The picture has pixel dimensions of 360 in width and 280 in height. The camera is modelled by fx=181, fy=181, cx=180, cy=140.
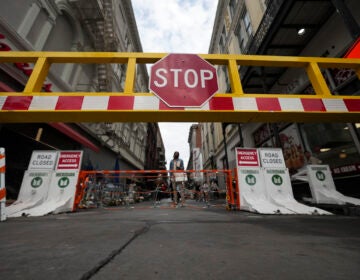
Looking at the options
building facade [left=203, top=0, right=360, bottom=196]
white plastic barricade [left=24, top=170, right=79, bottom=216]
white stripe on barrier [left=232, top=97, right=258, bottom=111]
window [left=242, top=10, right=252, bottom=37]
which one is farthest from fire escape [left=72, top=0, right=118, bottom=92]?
white stripe on barrier [left=232, top=97, right=258, bottom=111]

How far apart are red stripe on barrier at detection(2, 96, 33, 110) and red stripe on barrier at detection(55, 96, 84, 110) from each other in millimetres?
225

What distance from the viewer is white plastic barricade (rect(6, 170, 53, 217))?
4242 millimetres

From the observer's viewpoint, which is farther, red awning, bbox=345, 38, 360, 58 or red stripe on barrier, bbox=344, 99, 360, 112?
red awning, bbox=345, 38, 360, 58

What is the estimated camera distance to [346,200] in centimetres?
386

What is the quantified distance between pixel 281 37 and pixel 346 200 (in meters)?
5.59

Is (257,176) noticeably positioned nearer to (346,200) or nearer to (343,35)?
(346,200)

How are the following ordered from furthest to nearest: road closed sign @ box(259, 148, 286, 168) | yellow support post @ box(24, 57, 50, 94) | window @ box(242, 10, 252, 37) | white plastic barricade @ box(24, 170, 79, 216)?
window @ box(242, 10, 252, 37) < road closed sign @ box(259, 148, 286, 168) < white plastic barricade @ box(24, 170, 79, 216) < yellow support post @ box(24, 57, 50, 94)

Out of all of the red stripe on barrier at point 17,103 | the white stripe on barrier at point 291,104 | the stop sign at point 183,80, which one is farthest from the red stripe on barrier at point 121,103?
the white stripe on barrier at point 291,104

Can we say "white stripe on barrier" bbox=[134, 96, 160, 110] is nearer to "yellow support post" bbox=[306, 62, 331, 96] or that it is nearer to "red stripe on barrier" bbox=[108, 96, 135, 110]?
"red stripe on barrier" bbox=[108, 96, 135, 110]

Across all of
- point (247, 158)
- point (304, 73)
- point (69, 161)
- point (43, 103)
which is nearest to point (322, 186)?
point (247, 158)

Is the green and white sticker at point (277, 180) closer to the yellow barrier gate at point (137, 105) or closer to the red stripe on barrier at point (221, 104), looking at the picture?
the yellow barrier gate at point (137, 105)

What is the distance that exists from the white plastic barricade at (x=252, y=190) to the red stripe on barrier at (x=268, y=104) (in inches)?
114

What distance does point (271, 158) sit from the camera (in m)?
4.85

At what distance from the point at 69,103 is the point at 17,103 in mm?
388
